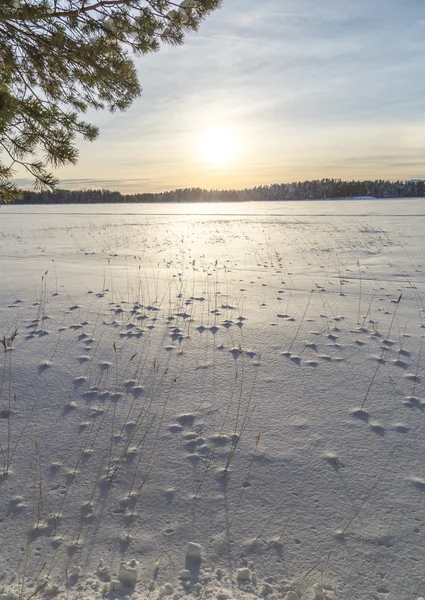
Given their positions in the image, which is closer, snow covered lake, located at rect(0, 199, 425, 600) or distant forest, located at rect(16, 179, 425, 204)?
snow covered lake, located at rect(0, 199, 425, 600)

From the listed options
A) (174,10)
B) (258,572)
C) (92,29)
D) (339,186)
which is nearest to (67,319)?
(92,29)

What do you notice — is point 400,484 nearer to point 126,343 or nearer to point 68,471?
point 68,471

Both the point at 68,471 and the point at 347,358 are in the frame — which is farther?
the point at 347,358

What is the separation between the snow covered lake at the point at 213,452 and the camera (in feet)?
6.72

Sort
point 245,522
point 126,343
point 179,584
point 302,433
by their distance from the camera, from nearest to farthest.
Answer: point 179,584 → point 245,522 → point 302,433 → point 126,343

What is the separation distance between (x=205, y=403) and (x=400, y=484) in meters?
1.79

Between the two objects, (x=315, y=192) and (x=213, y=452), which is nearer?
(x=213, y=452)

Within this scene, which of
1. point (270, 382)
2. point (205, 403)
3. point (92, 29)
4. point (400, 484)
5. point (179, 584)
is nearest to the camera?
point (179, 584)

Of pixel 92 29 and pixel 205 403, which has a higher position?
pixel 92 29

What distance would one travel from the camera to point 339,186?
105m

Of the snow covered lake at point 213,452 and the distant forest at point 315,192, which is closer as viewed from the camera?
the snow covered lake at point 213,452

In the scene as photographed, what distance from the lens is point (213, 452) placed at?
118 inches

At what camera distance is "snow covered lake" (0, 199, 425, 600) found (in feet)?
6.72

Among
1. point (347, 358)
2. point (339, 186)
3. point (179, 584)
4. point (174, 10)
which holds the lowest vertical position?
point (179, 584)
